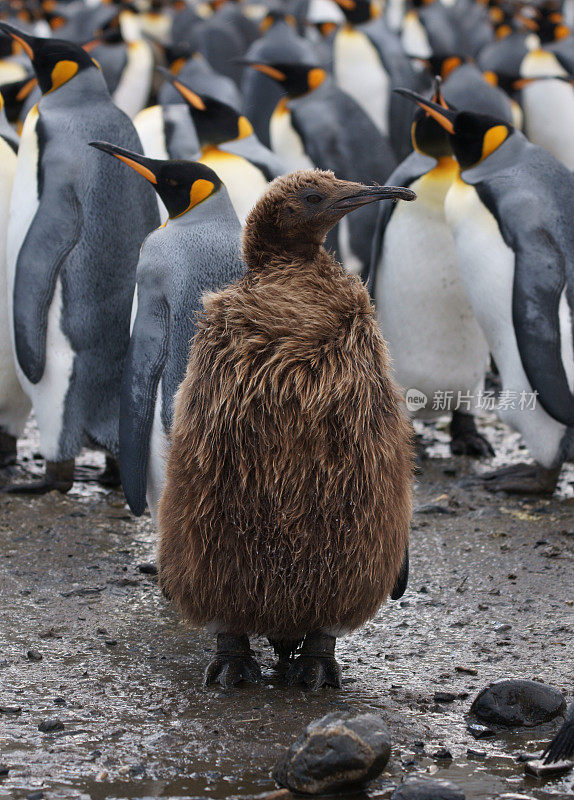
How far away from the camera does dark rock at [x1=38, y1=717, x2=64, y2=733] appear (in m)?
2.32

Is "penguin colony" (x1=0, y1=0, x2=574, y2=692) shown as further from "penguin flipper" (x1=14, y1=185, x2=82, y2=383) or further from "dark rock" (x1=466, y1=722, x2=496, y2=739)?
"dark rock" (x1=466, y1=722, x2=496, y2=739)

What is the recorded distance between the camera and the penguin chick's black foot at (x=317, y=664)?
2.56 metres

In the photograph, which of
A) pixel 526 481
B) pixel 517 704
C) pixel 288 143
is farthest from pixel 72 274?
pixel 288 143

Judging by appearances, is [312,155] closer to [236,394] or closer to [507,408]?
[507,408]

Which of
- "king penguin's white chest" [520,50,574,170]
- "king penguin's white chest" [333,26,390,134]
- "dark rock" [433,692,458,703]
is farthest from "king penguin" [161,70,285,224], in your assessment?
"king penguin's white chest" [333,26,390,134]

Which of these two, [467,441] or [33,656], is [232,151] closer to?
[467,441]

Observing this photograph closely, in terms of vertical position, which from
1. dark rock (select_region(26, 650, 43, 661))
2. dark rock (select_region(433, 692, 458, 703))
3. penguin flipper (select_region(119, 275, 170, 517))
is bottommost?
dark rock (select_region(26, 650, 43, 661))

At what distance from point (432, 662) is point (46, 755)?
0.99 m

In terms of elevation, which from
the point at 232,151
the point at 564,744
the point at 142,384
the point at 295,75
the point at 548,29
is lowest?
the point at 564,744

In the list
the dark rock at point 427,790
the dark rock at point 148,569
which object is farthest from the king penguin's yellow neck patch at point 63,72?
the dark rock at point 427,790

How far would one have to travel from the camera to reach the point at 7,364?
4410 millimetres

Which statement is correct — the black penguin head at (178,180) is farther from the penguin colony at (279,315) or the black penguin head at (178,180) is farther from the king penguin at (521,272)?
the king penguin at (521,272)

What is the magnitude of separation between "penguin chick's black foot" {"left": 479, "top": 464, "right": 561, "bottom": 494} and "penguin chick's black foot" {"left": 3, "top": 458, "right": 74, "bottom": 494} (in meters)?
1.57

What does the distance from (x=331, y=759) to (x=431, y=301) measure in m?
3.07
